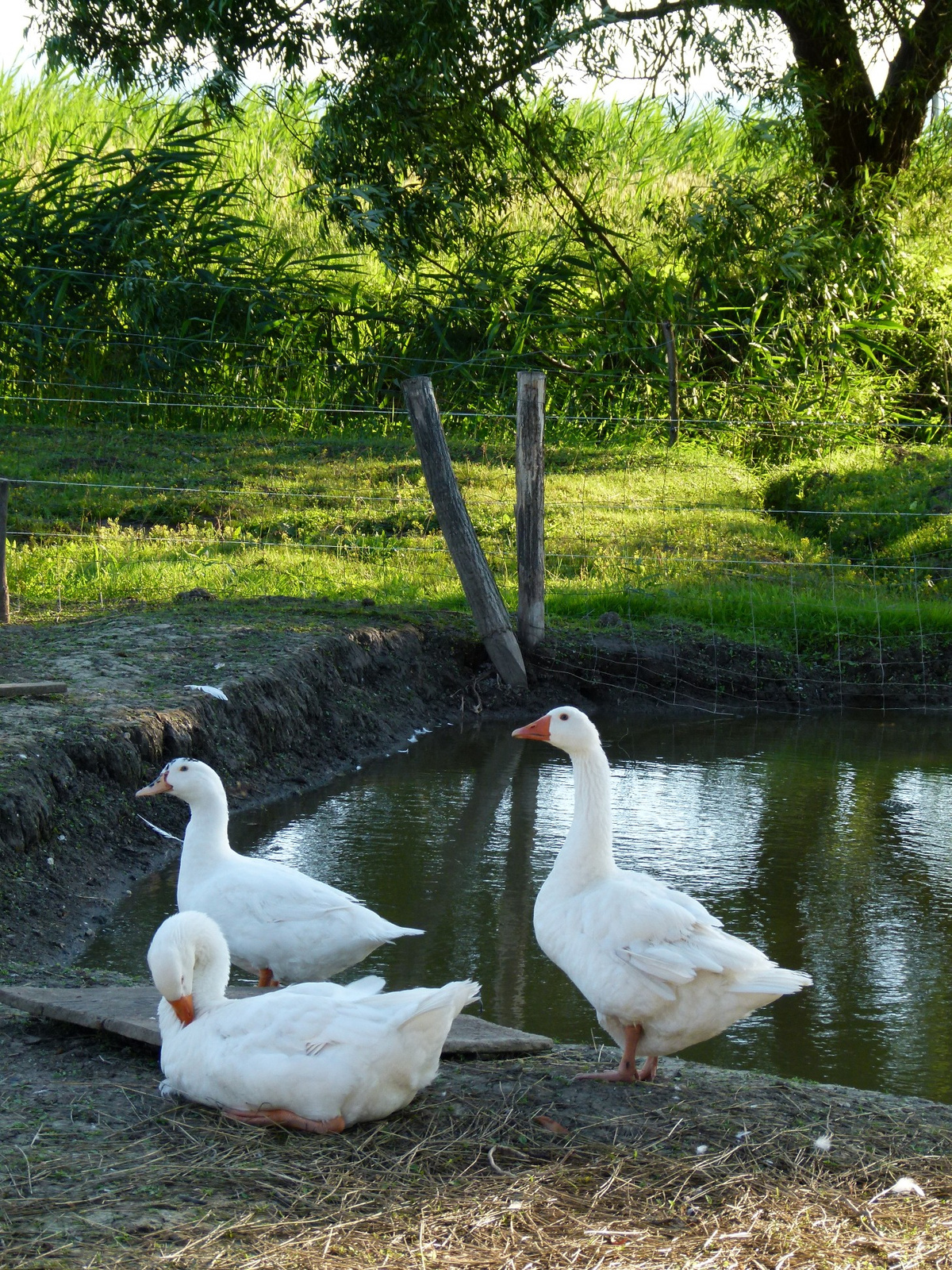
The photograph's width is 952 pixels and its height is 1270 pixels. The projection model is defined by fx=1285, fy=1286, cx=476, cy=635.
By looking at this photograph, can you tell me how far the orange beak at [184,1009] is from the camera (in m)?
3.84

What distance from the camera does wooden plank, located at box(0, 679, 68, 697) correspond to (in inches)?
284

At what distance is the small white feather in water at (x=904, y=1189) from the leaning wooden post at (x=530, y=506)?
665cm

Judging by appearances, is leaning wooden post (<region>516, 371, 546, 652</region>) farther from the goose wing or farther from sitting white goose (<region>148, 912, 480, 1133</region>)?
sitting white goose (<region>148, 912, 480, 1133</region>)

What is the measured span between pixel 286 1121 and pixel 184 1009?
47 centimetres

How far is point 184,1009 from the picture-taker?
152 inches

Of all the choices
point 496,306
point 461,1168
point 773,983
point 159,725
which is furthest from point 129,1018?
point 496,306

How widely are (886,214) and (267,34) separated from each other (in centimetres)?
782

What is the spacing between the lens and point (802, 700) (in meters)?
10.2

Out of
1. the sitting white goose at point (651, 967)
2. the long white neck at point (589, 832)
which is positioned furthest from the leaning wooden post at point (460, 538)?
the sitting white goose at point (651, 967)

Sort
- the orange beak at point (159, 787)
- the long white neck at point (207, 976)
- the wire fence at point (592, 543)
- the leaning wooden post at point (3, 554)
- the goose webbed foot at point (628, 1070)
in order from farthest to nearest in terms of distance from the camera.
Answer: the wire fence at point (592, 543), the leaning wooden post at point (3, 554), the orange beak at point (159, 787), the goose webbed foot at point (628, 1070), the long white neck at point (207, 976)

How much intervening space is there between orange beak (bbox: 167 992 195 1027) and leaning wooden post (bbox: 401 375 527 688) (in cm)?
597

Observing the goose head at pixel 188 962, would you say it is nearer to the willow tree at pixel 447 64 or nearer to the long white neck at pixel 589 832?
→ the long white neck at pixel 589 832

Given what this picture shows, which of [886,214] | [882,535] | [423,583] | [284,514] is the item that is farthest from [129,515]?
[886,214]

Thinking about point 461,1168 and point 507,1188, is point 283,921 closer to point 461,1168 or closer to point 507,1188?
point 461,1168
